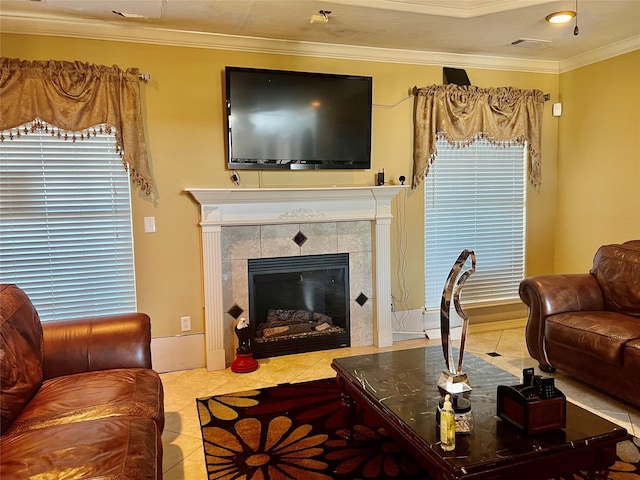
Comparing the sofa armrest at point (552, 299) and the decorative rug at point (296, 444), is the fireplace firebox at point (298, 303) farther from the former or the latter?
the sofa armrest at point (552, 299)

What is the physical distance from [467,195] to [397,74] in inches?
52.3

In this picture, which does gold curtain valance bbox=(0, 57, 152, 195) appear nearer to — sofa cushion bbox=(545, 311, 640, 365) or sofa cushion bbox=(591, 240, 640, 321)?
sofa cushion bbox=(545, 311, 640, 365)

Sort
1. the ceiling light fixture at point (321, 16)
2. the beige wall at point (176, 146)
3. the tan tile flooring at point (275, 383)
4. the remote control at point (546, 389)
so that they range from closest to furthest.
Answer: the remote control at point (546, 389) → the tan tile flooring at point (275, 383) → the ceiling light fixture at point (321, 16) → the beige wall at point (176, 146)

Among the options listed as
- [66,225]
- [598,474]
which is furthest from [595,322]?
[66,225]

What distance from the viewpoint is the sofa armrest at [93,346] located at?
2432 millimetres

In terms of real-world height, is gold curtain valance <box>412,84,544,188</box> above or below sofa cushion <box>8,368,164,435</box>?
above

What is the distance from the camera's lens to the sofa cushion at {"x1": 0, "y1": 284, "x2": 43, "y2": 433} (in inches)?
76.9

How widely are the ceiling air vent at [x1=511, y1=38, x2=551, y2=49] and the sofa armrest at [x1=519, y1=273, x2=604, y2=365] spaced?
204 cm

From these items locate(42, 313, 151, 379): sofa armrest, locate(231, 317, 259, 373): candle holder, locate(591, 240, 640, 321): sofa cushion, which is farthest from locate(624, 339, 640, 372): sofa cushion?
locate(42, 313, 151, 379): sofa armrest

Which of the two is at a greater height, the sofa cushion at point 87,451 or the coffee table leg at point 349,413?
the sofa cushion at point 87,451

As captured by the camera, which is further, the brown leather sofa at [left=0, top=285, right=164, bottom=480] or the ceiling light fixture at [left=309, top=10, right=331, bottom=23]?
the ceiling light fixture at [left=309, top=10, right=331, bottom=23]

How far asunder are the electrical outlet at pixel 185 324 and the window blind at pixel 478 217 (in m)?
2.19

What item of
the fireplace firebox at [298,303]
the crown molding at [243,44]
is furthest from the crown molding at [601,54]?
the fireplace firebox at [298,303]

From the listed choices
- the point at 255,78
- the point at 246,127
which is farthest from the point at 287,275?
the point at 255,78
